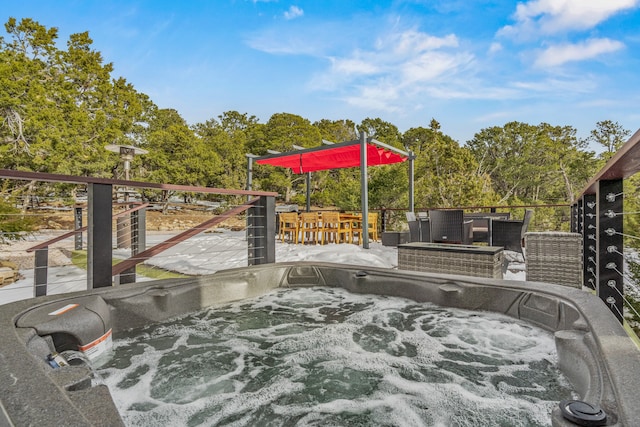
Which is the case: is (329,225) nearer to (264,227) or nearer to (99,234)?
(264,227)

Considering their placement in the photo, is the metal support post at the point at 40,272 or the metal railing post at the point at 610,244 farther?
the metal support post at the point at 40,272

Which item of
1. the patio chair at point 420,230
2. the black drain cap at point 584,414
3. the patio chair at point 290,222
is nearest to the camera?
the black drain cap at point 584,414

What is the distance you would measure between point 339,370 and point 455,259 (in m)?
1.54

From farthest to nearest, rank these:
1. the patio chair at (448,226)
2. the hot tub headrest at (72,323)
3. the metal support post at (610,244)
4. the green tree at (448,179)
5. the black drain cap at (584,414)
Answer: the green tree at (448,179) < the patio chair at (448,226) < the metal support post at (610,244) < the hot tub headrest at (72,323) < the black drain cap at (584,414)

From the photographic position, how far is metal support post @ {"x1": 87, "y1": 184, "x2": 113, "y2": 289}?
6.44 feet

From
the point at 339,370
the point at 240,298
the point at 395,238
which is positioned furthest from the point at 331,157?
the point at 339,370

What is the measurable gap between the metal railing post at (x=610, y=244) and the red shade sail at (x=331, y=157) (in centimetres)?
379

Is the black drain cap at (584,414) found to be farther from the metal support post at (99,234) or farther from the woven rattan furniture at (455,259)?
the metal support post at (99,234)

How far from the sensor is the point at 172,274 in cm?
397

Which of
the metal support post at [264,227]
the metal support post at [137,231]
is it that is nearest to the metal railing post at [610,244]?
the metal support post at [264,227]

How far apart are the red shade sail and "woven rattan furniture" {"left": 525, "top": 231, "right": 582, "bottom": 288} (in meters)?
3.14

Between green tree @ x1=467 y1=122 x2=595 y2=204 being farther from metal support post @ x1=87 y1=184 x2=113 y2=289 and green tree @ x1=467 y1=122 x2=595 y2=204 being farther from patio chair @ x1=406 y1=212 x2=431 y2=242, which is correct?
metal support post @ x1=87 y1=184 x2=113 y2=289

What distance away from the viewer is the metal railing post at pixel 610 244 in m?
1.69

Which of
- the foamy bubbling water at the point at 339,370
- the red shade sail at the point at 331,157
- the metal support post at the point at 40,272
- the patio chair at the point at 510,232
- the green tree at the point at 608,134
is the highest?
the green tree at the point at 608,134
